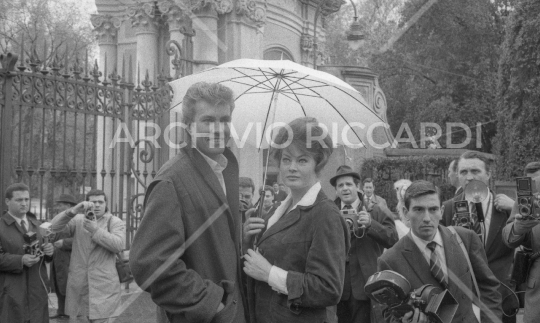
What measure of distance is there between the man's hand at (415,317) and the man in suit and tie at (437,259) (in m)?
0.44

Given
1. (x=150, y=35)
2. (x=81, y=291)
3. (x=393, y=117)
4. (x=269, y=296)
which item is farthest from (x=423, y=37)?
(x=269, y=296)

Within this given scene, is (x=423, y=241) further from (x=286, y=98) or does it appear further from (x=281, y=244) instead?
(x=286, y=98)

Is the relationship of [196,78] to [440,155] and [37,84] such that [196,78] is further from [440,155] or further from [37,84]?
[440,155]

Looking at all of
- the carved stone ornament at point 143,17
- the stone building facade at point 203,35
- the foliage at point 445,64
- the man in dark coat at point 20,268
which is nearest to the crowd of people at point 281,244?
the man in dark coat at point 20,268

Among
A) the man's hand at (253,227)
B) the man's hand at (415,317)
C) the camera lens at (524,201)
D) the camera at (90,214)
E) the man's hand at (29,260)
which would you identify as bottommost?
the man's hand at (29,260)

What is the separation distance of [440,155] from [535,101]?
3.73 metres

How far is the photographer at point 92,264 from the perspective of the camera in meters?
6.38

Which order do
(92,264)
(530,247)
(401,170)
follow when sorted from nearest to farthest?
(530,247), (92,264), (401,170)

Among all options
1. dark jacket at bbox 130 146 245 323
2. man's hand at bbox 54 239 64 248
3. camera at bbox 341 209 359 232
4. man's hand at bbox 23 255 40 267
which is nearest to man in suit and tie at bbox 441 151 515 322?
camera at bbox 341 209 359 232

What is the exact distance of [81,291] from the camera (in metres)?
6.49

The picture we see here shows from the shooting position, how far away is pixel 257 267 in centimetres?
309

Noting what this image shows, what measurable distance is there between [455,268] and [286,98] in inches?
69.4

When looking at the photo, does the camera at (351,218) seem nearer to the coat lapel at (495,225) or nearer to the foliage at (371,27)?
the coat lapel at (495,225)

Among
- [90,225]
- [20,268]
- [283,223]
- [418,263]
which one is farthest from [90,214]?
[418,263]
